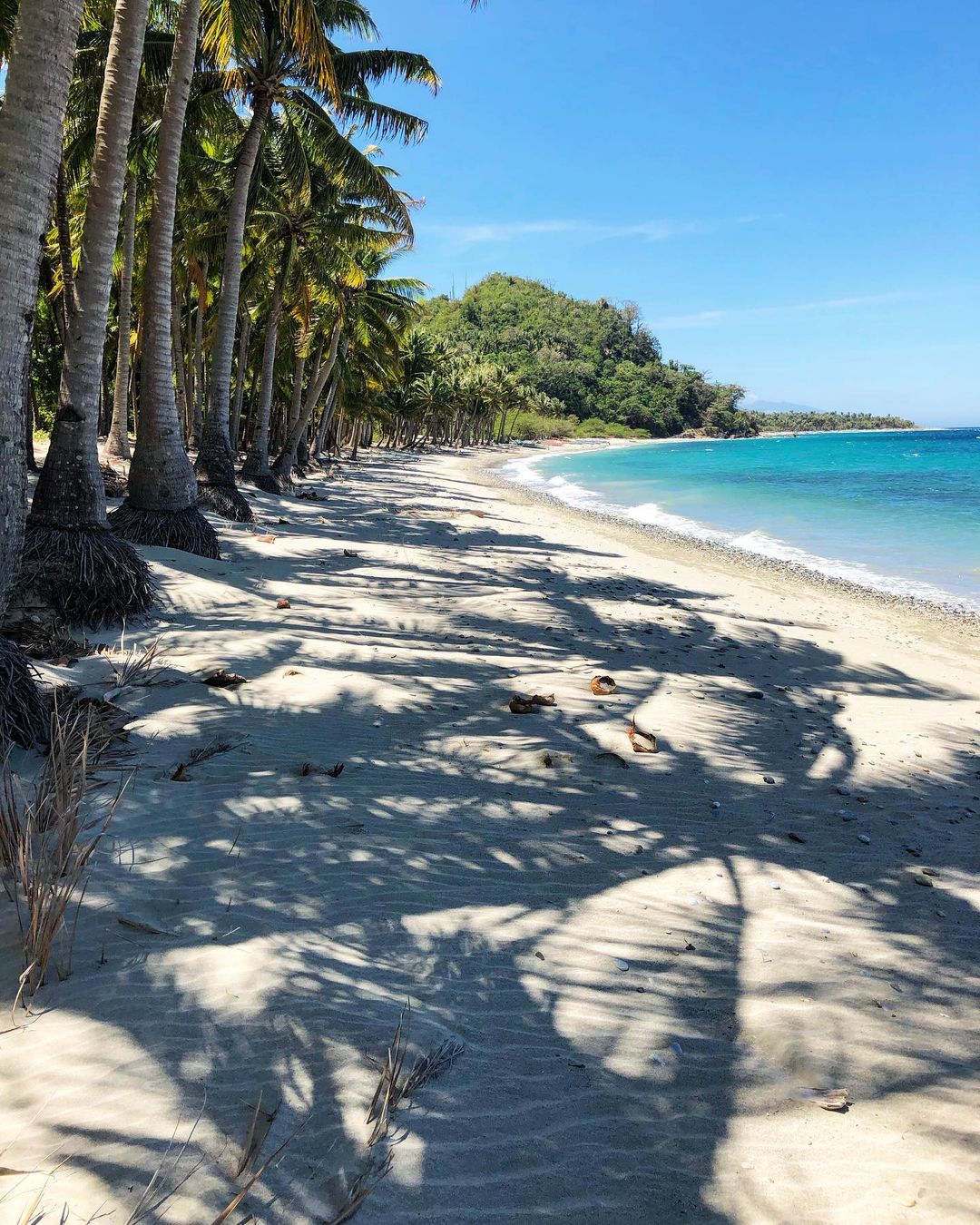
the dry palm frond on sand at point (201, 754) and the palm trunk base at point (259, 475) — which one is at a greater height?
the palm trunk base at point (259, 475)

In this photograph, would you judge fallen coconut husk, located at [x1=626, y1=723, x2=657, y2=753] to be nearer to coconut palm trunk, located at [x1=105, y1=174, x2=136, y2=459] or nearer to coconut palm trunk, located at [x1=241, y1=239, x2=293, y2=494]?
coconut palm trunk, located at [x1=105, y1=174, x2=136, y2=459]

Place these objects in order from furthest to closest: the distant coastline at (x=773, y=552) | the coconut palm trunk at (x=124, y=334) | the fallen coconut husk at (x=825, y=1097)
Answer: the coconut palm trunk at (x=124, y=334) < the distant coastline at (x=773, y=552) < the fallen coconut husk at (x=825, y=1097)

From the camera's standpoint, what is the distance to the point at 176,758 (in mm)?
4301

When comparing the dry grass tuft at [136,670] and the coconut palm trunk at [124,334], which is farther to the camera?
the coconut palm trunk at [124,334]

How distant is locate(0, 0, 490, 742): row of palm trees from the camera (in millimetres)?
4816

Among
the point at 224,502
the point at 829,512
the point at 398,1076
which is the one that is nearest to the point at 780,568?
the point at 224,502

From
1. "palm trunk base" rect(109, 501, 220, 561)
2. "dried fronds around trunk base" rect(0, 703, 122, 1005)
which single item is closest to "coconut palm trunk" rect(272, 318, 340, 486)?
"palm trunk base" rect(109, 501, 220, 561)

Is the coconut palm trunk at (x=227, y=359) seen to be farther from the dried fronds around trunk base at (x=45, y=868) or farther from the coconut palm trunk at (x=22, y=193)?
Answer: the dried fronds around trunk base at (x=45, y=868)

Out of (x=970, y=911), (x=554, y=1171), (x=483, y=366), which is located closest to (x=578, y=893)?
(x=554, y=1171)

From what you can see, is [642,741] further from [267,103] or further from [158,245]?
[267,103]

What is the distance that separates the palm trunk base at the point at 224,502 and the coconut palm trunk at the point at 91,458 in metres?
6.02

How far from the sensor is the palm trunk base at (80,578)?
20.6 feet

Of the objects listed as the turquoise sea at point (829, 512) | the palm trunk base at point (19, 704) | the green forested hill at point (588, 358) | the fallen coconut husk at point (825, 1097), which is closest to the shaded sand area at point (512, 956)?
the fallen coconut husk at point (825, 1097)

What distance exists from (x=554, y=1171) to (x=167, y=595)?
677 cm
